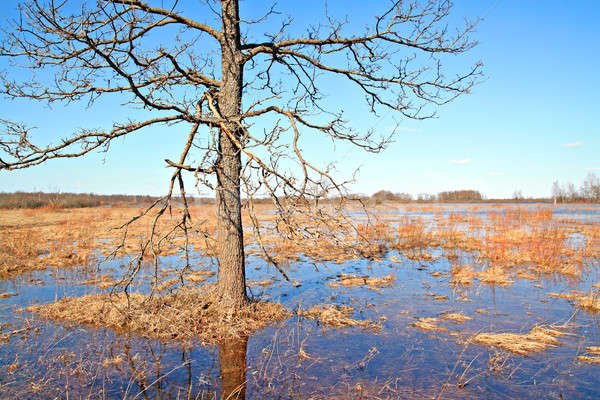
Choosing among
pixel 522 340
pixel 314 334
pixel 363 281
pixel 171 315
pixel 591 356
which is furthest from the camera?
pixel 363 281

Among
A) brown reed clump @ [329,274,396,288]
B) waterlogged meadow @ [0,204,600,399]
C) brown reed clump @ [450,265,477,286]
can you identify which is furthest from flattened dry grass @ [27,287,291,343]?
brown reed clump @ [450,265,477,286]

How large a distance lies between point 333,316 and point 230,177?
9.90ft

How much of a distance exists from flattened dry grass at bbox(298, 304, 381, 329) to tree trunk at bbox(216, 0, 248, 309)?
1.39 m

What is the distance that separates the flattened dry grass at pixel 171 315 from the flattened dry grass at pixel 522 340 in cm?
329

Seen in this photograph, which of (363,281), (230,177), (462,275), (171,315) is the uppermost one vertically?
(230,177)

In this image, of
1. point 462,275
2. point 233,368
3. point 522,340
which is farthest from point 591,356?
point 233,368

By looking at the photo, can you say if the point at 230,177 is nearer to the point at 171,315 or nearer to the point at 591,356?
the point at 171,315

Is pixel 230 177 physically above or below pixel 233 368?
above

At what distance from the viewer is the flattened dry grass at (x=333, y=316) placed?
622 cm

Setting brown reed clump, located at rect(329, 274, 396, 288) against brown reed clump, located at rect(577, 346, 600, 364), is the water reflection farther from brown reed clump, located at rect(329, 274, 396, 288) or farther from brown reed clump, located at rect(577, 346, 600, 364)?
brown reed clump, located at rect(577, 346, 600, 364)

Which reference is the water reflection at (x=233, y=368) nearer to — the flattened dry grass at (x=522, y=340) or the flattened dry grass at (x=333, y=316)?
the flattened dry grass at (x=333, y=316)

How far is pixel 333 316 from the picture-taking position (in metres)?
6.40

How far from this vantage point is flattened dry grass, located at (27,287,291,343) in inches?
221

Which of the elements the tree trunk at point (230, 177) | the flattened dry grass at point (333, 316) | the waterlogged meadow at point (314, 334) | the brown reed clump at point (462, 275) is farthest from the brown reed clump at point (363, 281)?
the tree trunk at point (230, 177)
